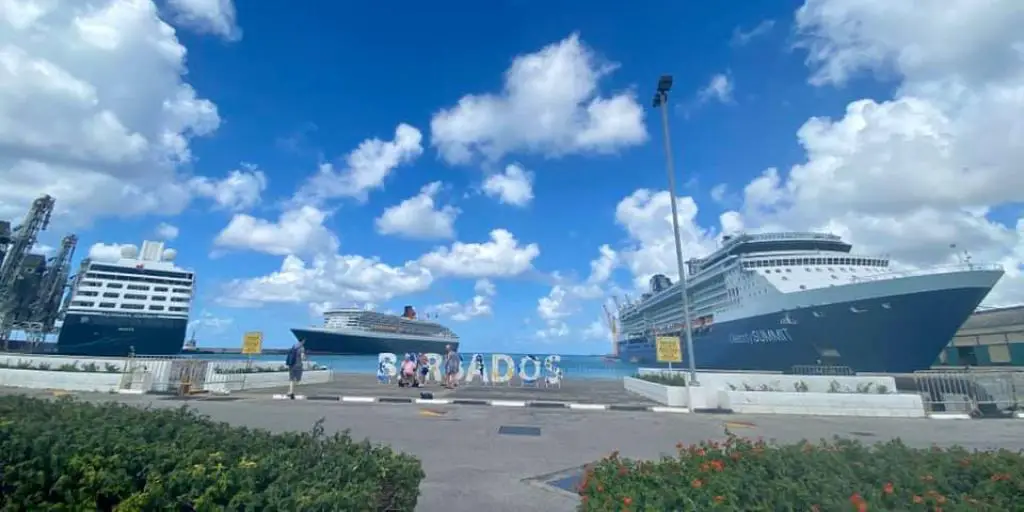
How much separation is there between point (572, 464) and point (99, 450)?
5465 millimetres

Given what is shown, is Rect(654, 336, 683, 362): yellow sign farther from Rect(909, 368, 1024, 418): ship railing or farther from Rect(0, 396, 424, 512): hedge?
Rect(0, 396, 424, 512): hedge

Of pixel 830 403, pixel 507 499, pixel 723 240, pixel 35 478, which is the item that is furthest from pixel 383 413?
pixel 723 240

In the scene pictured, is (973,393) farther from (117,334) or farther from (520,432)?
(117,334)

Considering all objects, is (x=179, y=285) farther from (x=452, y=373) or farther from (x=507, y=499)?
(x=507, y=499)

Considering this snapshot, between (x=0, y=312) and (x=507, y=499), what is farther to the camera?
(x=0, y=312)

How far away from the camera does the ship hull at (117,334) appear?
57.3m

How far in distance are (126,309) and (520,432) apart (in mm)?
70869

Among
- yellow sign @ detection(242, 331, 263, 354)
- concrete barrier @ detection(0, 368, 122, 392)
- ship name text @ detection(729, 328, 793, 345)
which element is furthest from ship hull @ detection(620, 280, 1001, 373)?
concrete barrier @ detection(0, 368, 122, 392)

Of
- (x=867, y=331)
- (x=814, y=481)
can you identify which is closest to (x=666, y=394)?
(x=814, y=481)

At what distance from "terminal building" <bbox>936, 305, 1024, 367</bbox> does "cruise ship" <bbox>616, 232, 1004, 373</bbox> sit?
873 inches

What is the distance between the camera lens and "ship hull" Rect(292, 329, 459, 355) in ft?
276

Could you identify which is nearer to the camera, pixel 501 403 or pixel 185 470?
pixel 185 470

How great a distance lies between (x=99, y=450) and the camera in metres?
3.02

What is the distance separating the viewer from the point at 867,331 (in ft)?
99.8
